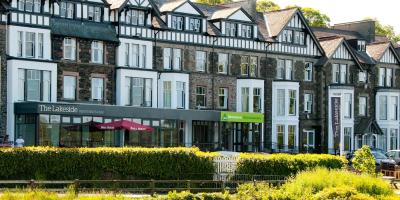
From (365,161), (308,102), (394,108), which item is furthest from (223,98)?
(394,108)

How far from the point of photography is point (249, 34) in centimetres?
6147

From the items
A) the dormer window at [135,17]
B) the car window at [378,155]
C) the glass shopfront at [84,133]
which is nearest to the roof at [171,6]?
the dormer window at [135,17]

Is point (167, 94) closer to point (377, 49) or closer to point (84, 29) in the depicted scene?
point (84, 29)

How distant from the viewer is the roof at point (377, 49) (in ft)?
234

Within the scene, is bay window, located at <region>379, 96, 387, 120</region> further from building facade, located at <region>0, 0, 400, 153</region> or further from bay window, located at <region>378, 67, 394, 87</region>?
bay window, located at <region>378, 67, 394, 87</region>

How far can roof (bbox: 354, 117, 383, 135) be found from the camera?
68.8 meters

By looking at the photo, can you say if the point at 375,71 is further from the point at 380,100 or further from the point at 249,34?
the point at 249,34

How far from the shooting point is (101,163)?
1479 inches

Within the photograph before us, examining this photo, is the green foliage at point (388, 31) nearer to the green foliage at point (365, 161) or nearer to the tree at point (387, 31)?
the tree at point (387, 31)

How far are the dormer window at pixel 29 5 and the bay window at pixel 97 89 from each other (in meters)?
6.20

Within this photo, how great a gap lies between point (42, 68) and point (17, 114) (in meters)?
3.26

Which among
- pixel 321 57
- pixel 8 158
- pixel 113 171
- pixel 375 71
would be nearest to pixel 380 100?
pixel 375 71

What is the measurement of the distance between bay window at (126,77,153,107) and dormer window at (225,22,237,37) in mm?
7964

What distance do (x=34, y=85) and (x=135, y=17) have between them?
912 cm
